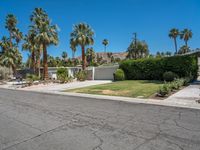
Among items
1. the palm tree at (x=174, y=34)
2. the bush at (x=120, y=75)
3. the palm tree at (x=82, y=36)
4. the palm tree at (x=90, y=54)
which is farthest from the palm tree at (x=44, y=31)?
the palm tree at (x=174, y=34)

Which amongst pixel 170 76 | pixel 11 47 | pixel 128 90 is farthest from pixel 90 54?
pixel 128 90

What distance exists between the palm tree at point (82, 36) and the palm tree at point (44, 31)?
3.66m

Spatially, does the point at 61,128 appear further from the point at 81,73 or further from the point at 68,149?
the point at 81,73

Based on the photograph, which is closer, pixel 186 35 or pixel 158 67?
pixel 158 67

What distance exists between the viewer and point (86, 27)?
30375 mm

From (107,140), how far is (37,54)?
3689 cm

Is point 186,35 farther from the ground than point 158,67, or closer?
farther from the ground

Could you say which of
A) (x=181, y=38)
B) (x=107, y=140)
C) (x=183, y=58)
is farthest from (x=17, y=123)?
(x=181, y=38)

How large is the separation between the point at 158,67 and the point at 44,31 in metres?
17.3

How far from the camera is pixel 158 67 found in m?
20.4

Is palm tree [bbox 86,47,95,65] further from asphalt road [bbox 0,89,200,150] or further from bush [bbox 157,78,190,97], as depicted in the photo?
asphalt road [bbox 0,89,200,150]

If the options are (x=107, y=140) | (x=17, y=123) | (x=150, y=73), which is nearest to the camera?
(x=107, y=140)

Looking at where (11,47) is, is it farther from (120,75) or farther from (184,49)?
(184,49)

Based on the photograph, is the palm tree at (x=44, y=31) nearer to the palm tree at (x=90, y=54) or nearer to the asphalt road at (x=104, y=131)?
the asphalt road at (x=104, y=131)
